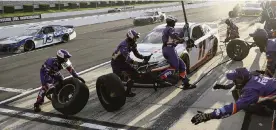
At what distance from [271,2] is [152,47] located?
24.9 feet


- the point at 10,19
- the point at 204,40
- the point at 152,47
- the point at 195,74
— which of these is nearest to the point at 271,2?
the point at 204,40

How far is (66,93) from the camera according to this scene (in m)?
7.29

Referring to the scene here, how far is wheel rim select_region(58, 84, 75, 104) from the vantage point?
7.20m

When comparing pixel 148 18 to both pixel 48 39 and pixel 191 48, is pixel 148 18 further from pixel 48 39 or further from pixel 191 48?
pixel 191 48

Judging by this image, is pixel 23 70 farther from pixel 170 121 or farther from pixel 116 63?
pixel 170 121

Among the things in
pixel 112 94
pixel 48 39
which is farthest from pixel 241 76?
pixel 48 39

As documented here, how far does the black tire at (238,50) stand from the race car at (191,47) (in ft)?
2.01

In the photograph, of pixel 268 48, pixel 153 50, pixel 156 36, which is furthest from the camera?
pixel 156 36

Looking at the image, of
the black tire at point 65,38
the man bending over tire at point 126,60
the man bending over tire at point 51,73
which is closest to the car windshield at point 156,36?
the man bending over tire at point 126,60

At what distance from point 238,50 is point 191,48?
2.55 m

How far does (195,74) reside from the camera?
32.2 feet

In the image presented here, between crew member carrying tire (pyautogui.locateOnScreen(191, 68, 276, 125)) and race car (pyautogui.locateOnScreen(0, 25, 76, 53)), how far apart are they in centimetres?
1313

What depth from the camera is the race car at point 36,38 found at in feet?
52.4

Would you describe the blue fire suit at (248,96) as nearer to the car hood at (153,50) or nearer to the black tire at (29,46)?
the car hood at (153,50)
